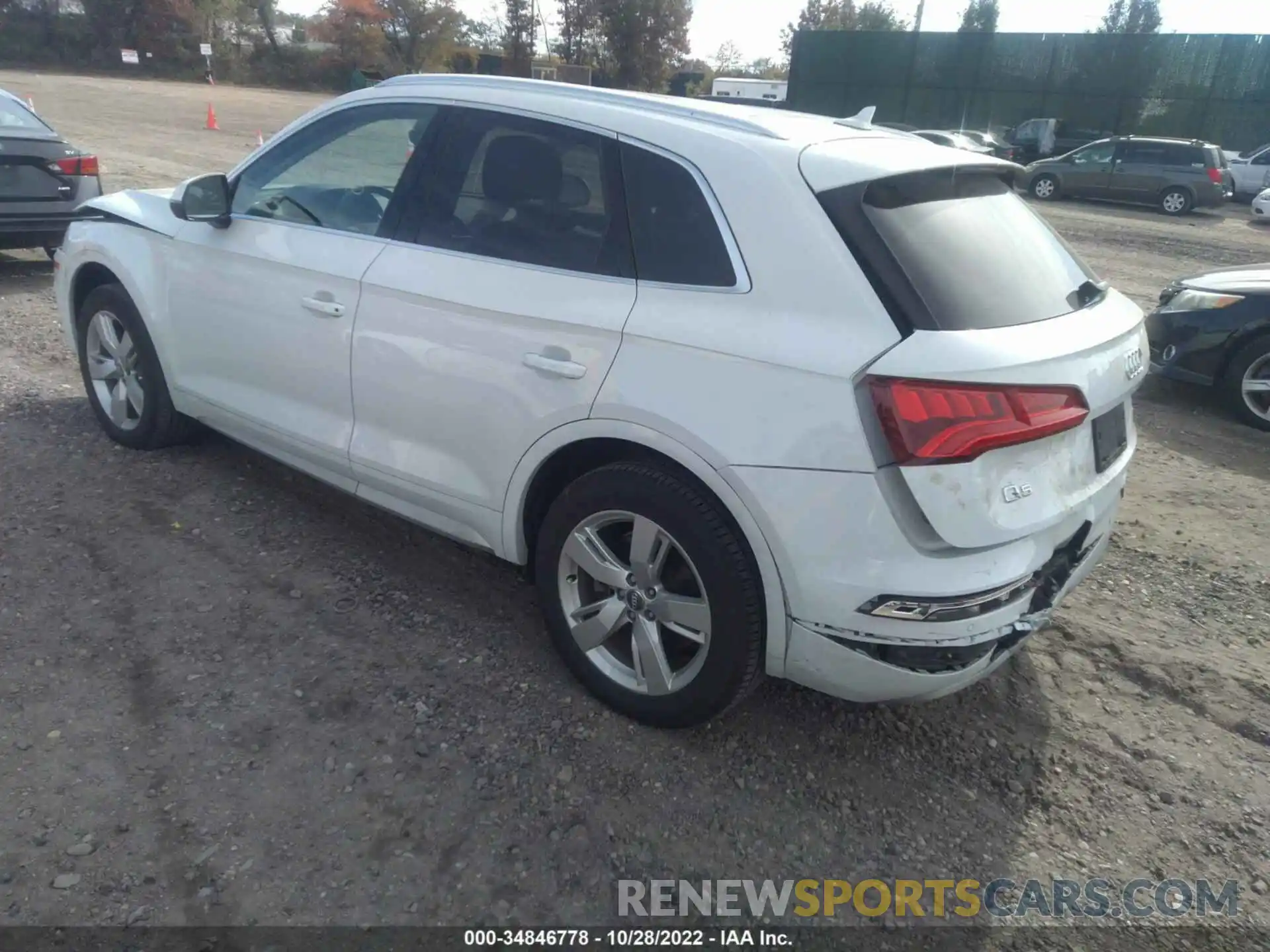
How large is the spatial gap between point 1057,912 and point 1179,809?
2.10 ft

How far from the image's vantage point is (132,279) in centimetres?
450

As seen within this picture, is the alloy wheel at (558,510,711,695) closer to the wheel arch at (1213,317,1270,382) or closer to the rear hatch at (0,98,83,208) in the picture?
the wheel arch at (1213,317,1270,382)

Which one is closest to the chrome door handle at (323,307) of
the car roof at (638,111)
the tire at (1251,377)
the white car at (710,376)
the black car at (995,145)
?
the white car at (710,376)

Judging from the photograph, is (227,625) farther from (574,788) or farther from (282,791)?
(574,788)

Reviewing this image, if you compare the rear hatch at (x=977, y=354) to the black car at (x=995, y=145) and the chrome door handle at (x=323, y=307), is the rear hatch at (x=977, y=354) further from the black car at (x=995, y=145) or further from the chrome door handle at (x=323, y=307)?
the black car at (x=995, y=145)

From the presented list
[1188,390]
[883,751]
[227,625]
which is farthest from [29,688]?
[1188,390]

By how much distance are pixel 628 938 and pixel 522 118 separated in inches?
99.9

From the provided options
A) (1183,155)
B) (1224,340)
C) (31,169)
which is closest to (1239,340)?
(1224,340)

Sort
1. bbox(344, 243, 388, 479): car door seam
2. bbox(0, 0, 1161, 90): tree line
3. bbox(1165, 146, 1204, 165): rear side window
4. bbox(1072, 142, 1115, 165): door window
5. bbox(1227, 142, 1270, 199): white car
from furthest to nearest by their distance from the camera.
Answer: bbox(0, 0, 1161, 90): tree line
bbox(1227, 142, 1270, 199): white car
bbox(1072, 142, 1115, 165): door window
bbox(1165, 146, 1204, 165): rear side window
bbox(344, 243, 388, 479): car door seam

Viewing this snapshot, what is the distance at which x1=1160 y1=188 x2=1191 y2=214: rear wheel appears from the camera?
811 inches

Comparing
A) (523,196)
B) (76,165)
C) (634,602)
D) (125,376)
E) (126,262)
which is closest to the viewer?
(634,602)

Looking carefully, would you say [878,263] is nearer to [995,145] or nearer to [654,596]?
[654,596]

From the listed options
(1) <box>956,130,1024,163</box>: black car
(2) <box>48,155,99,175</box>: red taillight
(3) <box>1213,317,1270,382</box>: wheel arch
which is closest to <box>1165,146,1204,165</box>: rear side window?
(1) <box>956,130,1024,163</box>: black car

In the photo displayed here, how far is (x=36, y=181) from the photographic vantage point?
26.4ft
